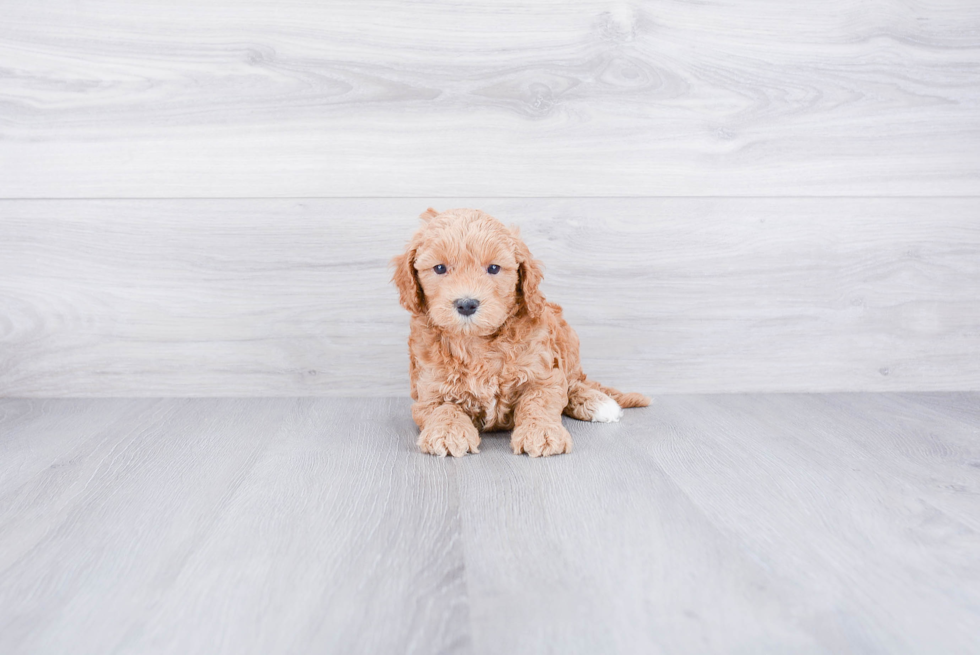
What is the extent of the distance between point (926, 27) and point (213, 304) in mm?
2046

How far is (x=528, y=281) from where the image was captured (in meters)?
1.37

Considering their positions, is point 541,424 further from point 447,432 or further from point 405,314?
point 405,314

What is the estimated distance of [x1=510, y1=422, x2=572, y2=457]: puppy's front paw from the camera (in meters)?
1.31

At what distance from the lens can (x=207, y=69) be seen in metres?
1.76

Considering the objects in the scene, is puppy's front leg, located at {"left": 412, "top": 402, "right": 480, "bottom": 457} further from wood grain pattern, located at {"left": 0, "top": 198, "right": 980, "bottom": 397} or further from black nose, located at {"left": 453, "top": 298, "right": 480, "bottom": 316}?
wood grain pattern, located at {"left": 0, "top": 198, "right": 980, "bottom": 397}

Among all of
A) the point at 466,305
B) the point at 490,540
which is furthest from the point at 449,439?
the point at 490,540

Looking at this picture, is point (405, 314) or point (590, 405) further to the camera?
point (405, 314)

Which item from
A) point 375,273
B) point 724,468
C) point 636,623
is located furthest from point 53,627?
point 375,273

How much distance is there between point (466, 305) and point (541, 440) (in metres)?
0.30

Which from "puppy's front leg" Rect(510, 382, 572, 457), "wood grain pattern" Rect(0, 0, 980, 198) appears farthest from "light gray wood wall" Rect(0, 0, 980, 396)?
"puppy's front leg" Rect(510, 382, 572, 457)

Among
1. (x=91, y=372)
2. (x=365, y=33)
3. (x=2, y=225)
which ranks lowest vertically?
(x=91, y=372)

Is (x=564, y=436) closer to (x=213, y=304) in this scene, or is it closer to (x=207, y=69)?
(x=213, y=304)

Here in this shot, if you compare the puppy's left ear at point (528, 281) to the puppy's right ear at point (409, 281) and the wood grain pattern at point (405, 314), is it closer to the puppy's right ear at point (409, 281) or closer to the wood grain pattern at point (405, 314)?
the puppy's right ear at point (409, 281)

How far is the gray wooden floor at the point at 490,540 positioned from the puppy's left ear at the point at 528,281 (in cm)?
29
